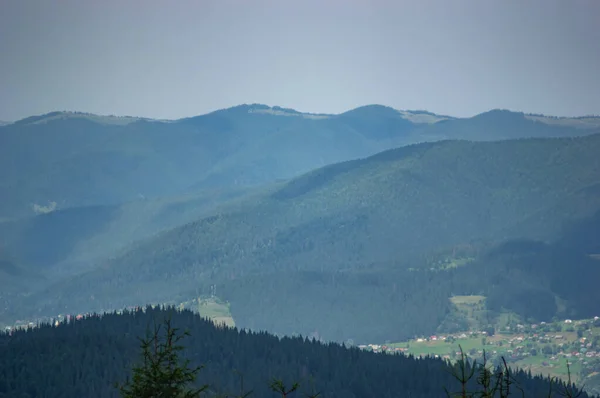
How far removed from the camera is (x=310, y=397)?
138ft

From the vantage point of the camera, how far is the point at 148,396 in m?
46.2

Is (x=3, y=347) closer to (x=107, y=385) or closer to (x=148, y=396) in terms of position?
(x=107, y=385)

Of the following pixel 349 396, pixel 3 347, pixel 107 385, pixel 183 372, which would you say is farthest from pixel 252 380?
pixel 183 372

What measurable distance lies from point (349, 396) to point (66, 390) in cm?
5405

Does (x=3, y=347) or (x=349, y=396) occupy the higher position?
(x=3, y=347)

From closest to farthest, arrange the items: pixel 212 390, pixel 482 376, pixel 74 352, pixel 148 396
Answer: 1. pixel 482 376
2. pixel 148 396
3. pixel 212 390
4. pixel 74 352

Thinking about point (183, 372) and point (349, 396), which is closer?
point (183, 372)

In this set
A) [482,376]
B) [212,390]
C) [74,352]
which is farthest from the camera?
[74,352]

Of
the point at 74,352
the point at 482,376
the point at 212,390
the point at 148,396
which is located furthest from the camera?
the point at 74,352

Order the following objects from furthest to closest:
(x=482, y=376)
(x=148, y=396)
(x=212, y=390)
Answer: (x=212, y=390), (x=148, y=396), (x=482, y=376)

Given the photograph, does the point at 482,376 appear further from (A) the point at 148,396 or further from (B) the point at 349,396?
(B) the point at 349,396

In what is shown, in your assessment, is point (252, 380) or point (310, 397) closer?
point (310, 397)

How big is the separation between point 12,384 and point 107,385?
15322mm

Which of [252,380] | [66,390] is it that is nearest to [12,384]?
[66,390]
